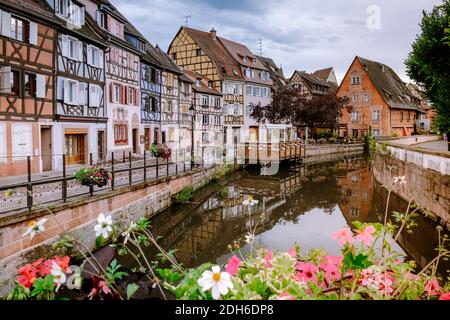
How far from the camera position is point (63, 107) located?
59.6ft

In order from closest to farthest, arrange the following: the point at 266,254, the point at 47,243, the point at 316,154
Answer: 1. the point at 266,254
2. the point at 47,243
3. the point at 316,154

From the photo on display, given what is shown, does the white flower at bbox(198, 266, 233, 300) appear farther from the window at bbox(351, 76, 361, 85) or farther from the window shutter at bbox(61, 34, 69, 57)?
the window at bbox(351, 76, 361, 85)

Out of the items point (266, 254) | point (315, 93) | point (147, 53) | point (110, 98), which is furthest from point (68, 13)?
point (315, 93)

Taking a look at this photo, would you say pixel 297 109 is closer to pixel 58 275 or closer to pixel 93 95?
pixel 93 95

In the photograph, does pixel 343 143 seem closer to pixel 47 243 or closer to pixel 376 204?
pixel 376 204

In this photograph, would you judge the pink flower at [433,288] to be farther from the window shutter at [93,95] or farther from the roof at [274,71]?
the roof at [274,71]

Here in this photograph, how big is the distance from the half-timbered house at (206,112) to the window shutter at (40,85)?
20.2 meters

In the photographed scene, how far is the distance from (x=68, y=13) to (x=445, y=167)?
17278mm

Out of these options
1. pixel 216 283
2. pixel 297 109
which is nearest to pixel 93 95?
pixel 216 283

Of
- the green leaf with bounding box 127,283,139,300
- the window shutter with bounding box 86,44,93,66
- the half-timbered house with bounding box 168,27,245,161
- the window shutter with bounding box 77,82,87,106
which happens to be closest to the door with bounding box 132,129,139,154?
the window shutter with bounding box 77,82,87,106

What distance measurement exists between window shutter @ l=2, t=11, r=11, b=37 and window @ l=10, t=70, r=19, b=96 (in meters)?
1.43

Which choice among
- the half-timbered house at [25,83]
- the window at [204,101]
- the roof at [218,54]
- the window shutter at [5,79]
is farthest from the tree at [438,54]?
the roof at [218,54]

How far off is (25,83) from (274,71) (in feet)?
152

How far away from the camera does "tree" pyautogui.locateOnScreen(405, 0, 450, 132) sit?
52.5 feet
